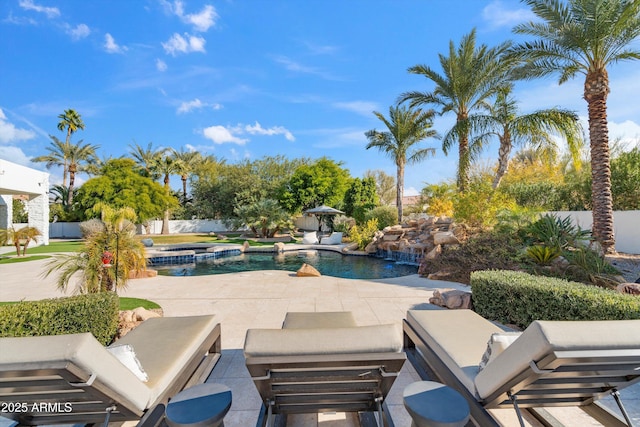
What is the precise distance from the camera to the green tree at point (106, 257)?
4.82 metres

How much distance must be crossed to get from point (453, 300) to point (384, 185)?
38.0 meters

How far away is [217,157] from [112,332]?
118 ft

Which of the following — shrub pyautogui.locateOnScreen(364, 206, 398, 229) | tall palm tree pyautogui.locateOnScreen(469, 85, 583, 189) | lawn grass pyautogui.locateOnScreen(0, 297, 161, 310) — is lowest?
lawn grass pyautogui.locateOnScreen(0, 297, 161, 310)

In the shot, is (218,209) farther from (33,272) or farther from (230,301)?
(230,301)

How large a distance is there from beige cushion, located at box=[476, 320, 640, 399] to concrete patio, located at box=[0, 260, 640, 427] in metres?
1.22

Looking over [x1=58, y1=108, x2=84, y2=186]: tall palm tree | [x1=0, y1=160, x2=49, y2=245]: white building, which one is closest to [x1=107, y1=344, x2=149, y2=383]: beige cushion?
[x1=0, y1=160, x2=49, y2=245]: white building

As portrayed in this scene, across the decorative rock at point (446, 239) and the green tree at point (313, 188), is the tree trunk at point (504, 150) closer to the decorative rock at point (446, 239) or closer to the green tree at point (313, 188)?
the decorative rock at point (446, 239)

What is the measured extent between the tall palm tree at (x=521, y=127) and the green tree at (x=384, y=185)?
26118 millimetres

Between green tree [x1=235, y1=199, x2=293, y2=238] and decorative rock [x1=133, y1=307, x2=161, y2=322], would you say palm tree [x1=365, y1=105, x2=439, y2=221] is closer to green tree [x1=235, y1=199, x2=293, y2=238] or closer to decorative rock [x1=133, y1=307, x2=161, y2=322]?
green tree [x1=235, y1=199, x2=293, y2=238]

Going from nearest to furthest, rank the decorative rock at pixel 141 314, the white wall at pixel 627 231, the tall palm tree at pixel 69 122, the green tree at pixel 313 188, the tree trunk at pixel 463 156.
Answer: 1. the decorative rock at pixel 141 314
2. the white wall at pixel 627 231
3. the tree trunk at pixel 463 156
4. the green tree at pixel 313 188
5. the tall palm tree at pixel 69 122

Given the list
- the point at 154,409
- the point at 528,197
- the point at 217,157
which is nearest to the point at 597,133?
the point at 528,197

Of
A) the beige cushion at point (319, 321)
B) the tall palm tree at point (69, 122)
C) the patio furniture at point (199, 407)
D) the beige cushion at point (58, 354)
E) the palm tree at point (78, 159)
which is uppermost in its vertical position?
the tall palm tree at point (69, 122)

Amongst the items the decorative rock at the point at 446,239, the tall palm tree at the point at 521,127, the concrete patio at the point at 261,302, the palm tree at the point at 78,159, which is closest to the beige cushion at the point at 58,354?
the concrete patio at the point at 261,302

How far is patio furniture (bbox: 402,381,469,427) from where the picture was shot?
4.83 ft
